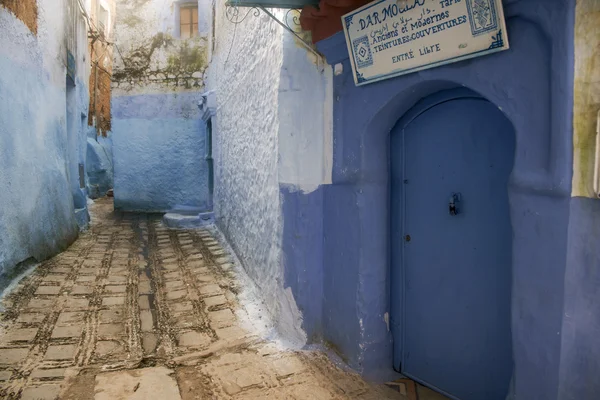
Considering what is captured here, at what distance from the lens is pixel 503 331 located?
8.52 feet

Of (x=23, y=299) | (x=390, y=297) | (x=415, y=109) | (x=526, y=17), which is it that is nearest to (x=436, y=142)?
(x=415, y=109)

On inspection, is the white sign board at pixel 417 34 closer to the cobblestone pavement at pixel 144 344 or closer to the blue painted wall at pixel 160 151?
the cobblestone pavement at pixel 144 344

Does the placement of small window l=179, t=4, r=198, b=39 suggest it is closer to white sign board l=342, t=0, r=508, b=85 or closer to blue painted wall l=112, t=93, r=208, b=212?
blue painted wall l=112, t=93, r=208, b=212

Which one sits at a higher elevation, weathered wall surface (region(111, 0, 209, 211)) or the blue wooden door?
weathered wall surface (region(111, 0, 209, 211))

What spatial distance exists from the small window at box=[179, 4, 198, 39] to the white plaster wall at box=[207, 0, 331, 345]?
5.75 m

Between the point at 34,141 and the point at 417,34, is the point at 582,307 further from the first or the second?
the point at 34,141

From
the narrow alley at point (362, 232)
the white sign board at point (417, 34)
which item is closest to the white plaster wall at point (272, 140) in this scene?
the narrow alley at point (362, 232)

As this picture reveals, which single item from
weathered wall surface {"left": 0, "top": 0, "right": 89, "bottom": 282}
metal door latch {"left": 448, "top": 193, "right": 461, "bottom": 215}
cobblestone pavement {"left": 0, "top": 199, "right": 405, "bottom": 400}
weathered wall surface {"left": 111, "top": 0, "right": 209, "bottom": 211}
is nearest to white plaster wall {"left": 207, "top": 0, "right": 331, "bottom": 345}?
cobblestone pavement {"left": 0, "top": 199, "right": 405, "bottom": 400}

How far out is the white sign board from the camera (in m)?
2.19

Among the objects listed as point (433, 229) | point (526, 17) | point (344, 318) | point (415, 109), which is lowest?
point (344, 318)

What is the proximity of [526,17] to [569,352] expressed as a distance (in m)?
1.55

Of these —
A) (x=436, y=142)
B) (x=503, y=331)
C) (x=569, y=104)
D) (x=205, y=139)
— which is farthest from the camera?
(x=205, y=139)

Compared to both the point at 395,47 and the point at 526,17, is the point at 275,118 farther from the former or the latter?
the point at 526,17

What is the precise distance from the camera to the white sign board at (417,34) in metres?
2.19
